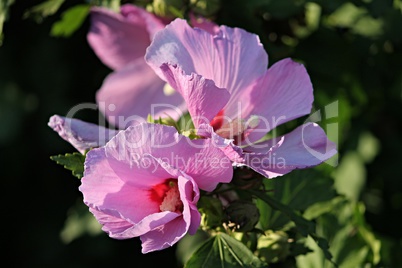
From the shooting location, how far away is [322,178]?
1.70 meters

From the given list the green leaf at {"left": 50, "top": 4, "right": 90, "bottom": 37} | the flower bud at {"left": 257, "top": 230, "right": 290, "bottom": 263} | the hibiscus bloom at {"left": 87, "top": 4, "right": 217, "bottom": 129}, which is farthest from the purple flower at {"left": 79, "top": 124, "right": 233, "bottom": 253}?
the green leaf at {"left": 50, "top": 4, "right": 90, "bottom": 37}

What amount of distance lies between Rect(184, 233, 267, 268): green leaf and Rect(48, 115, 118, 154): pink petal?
0.84ft

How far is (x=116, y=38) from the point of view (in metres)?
1.81

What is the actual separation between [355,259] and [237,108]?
1.69 ft

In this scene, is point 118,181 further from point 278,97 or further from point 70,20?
point 70,20

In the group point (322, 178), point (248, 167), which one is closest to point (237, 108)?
point (248, 167)

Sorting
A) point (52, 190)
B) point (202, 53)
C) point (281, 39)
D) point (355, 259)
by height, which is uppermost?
point (202, 53)

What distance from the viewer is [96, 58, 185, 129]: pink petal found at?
170 centimetres

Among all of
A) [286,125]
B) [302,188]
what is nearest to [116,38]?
[286,125]

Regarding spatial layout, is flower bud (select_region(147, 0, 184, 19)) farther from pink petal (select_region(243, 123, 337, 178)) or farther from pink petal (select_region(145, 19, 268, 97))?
pink petal (select_region(243, 123, 337, 178))

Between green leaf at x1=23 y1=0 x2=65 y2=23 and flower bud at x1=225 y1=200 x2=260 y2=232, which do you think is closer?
flower bud at x1=225 y1=200 x2=260 y2=232

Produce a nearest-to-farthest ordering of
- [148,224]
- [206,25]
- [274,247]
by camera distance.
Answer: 1. [148,224]
2. [274,247]
3. [206,25]

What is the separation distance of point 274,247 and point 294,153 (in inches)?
10.9

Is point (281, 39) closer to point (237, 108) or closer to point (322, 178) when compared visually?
point (322, 178)
